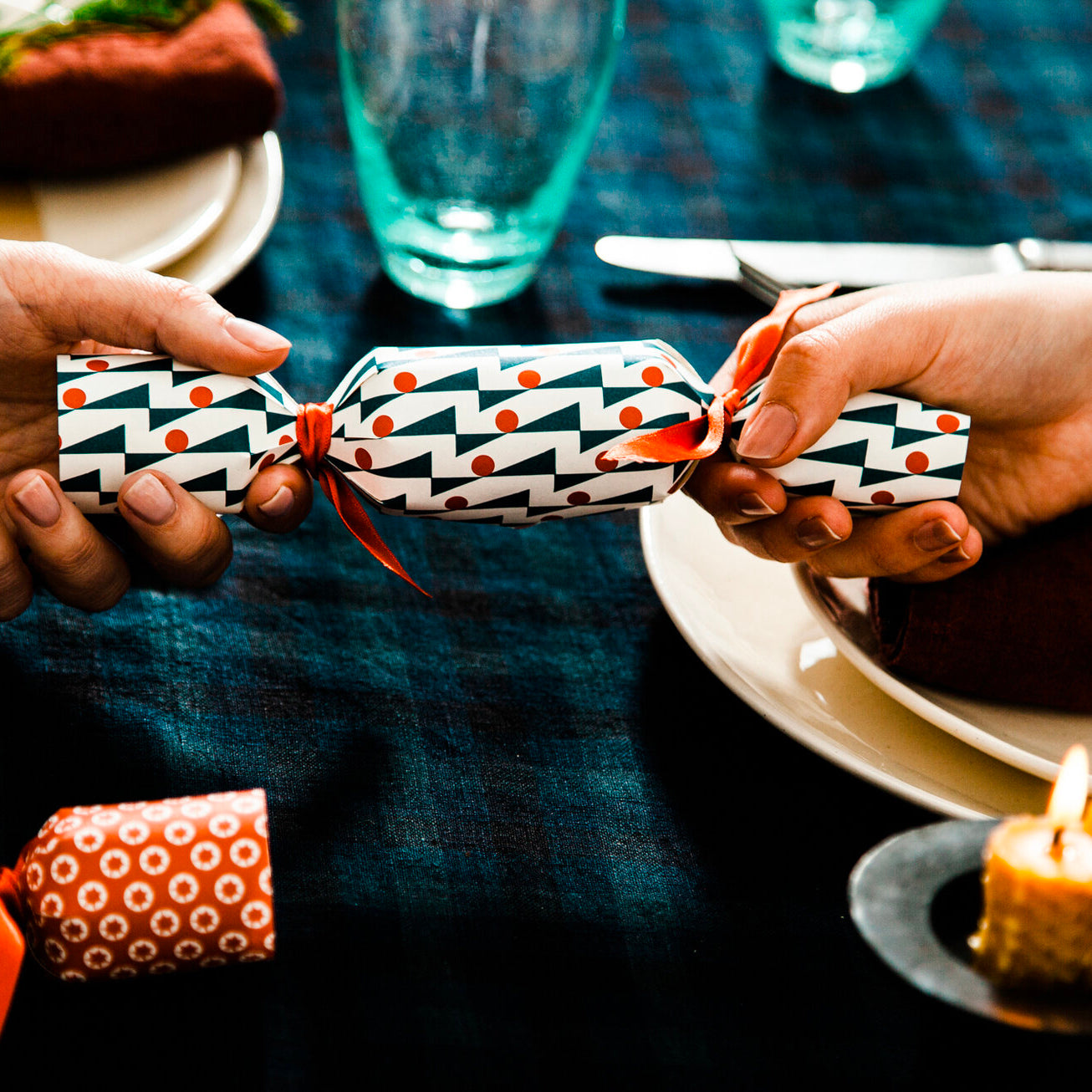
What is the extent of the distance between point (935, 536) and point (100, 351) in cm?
39

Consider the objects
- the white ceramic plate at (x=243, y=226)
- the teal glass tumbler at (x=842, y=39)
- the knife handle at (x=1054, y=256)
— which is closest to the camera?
the white ceramic plate at (x=243, y=226)

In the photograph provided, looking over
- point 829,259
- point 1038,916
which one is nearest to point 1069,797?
point 1038,916

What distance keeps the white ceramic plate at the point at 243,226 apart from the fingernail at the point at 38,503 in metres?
0.22

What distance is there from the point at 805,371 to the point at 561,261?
360 millimetres

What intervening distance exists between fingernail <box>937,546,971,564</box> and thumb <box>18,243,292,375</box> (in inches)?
12.3

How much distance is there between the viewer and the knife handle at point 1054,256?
0.79 metres

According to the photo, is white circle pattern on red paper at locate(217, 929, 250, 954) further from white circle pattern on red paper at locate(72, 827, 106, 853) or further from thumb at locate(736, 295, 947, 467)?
thumb at locate(736, 295, 947, 467)

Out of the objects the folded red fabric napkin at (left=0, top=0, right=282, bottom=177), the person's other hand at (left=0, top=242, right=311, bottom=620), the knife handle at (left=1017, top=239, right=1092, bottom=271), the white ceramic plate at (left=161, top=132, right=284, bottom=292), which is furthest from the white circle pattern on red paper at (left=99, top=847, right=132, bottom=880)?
the knife handle at (left=1017, top=239, right=1092, bottom=271)

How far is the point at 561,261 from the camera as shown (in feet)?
2.64

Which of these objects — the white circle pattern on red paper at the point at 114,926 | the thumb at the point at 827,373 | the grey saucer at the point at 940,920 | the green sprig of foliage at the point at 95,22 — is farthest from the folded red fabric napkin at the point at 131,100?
the grey saucer at the point at 940,920

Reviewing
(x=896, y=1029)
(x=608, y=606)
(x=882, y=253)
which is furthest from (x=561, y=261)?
(x=896, y=1029)

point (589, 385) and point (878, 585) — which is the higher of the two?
point (589, 385)

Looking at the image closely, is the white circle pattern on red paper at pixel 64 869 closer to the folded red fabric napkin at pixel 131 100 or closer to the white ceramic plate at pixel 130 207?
the white ceramic plate at pixel 130 207

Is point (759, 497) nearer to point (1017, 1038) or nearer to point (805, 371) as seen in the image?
point (805, 371)
